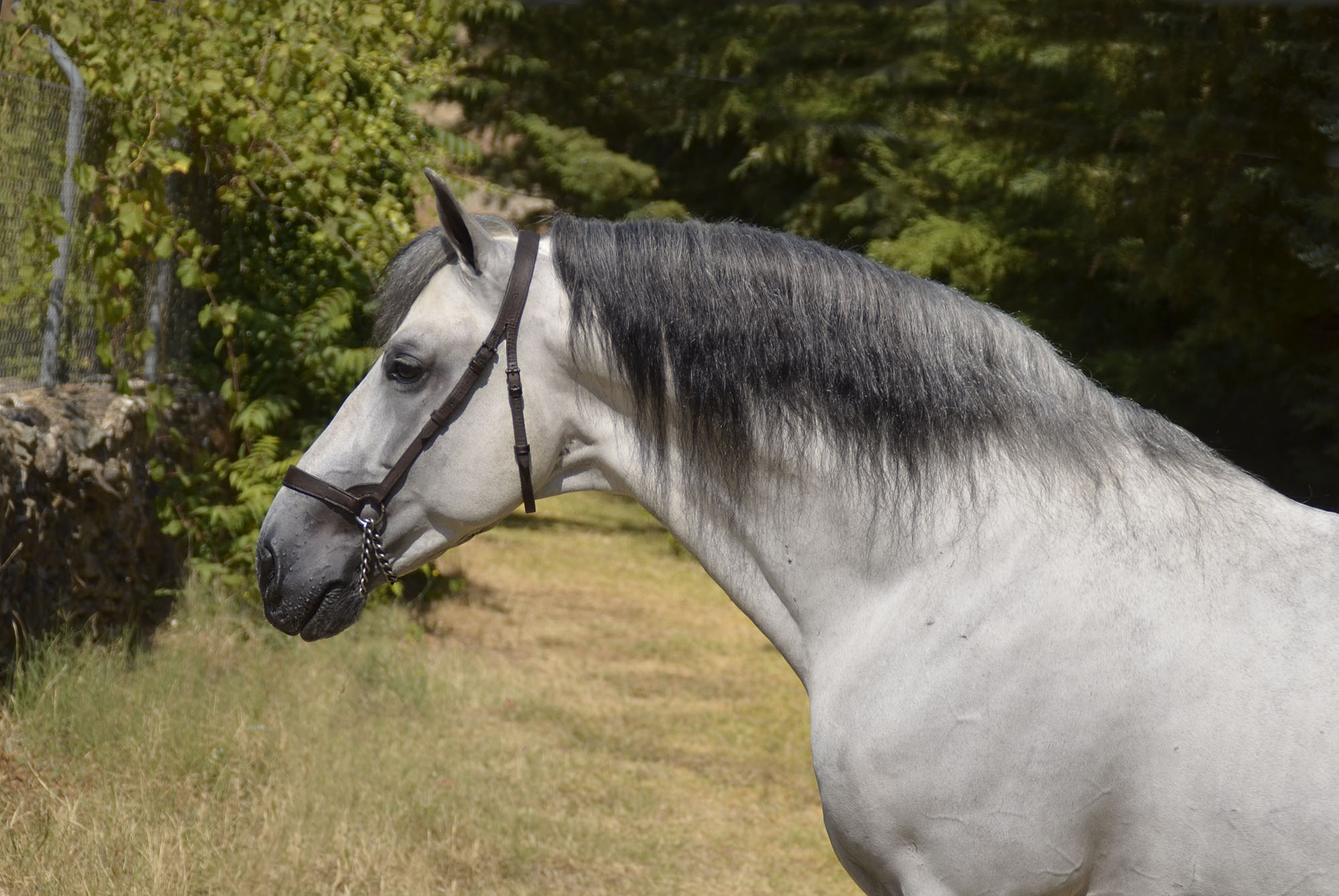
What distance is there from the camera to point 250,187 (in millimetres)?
5586

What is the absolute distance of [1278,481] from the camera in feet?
21.7

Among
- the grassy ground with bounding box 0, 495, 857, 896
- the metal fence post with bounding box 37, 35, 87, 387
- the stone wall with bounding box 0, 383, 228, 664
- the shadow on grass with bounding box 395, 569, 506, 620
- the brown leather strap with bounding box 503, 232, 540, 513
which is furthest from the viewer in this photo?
the shadow on grass with bounding box 395, 569, 506, 620

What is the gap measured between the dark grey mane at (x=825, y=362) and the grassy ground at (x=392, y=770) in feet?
7.10

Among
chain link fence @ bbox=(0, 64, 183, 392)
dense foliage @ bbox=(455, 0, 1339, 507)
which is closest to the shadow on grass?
chain link fence @ bbox=(0, 64, 183, 392)

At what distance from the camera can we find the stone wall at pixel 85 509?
3873mm

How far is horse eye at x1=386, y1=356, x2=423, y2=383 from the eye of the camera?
1.96 m

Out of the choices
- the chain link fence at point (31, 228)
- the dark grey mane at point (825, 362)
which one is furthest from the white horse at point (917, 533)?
the chain link fence at point (31, 228)

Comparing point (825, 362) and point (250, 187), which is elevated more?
point (825, 362)

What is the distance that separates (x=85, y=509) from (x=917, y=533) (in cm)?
385

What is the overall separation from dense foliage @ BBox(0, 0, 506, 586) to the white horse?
116 inches

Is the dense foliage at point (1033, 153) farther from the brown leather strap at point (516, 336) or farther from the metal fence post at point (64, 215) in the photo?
the metal fence post at point (64, 215)

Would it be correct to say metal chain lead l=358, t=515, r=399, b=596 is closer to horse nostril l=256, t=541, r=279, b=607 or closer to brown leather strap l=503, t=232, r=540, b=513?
horse nostril l=256, t=541, r=279, b=607

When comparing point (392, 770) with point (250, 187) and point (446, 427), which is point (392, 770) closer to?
point (446, 427)

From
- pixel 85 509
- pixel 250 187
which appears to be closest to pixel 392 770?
pixel 85 509
